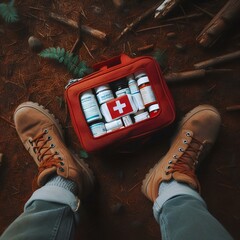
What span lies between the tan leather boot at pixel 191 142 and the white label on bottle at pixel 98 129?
0.47 meters

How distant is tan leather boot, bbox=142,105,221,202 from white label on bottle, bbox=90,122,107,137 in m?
0.47

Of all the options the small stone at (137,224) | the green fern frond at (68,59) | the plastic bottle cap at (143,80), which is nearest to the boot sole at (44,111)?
the green fern frond at (68,59)

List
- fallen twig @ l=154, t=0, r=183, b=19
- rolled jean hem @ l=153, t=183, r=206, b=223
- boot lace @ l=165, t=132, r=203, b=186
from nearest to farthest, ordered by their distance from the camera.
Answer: rolled jean hem @ l=153, t=183, r=206, b=223
boot lace @ l=165, t=132, r=203, b=186
fallen twig @ l=154, t=0, r=183, b=19

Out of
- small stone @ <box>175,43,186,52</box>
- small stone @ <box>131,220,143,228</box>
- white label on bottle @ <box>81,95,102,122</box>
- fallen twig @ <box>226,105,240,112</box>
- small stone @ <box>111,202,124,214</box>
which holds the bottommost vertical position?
small stone @ <box>131,220,143,228</box>

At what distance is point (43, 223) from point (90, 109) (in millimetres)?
716

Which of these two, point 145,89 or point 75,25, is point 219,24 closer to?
point 145,89

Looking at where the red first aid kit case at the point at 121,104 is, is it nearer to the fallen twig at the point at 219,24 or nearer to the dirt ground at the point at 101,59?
the dirt ground at the point at 101,59

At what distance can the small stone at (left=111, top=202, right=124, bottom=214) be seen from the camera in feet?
7.44

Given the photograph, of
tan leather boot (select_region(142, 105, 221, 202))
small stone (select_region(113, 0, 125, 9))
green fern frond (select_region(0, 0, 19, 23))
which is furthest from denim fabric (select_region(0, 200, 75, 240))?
small stone (select_region(113, 0, 125, 9))

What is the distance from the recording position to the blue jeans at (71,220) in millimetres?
1521

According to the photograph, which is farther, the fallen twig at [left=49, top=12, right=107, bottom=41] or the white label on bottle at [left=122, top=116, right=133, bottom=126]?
the fallen twig at [left=49, top=12, right=107, bottom=41]

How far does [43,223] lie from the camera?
164 centimetres

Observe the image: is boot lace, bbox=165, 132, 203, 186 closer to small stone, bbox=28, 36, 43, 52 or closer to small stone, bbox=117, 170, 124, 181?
small stone, bbox=117, 170, 124, 181

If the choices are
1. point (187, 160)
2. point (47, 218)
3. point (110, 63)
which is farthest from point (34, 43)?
point (187, 160)
